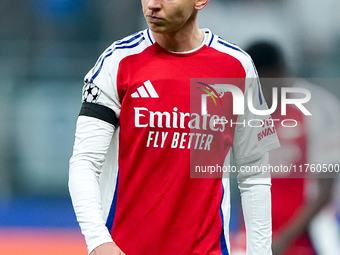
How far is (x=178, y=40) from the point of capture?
2.22 m

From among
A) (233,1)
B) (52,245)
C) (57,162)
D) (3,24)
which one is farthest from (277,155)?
(3,24)

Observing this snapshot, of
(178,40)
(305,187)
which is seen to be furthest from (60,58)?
(178,40)

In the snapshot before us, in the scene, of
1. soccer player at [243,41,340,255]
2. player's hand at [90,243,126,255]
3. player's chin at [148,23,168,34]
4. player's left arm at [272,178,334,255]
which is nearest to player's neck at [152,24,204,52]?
player's chin at [148,23,168,34]

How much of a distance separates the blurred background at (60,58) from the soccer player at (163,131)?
3.17 m

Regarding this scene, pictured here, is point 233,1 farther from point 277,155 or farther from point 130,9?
point 277,155

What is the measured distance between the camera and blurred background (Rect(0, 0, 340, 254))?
5590 millimetres

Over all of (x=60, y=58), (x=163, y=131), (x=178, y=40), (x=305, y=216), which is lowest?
(x=305, y=216)

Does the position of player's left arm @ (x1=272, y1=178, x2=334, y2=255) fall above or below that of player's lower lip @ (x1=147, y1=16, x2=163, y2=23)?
below

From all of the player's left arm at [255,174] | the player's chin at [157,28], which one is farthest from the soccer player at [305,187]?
the player's chin at [157,28]

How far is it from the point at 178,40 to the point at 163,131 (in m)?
0.28

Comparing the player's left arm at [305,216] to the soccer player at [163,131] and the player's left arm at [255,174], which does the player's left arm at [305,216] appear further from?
the soccer player at [163,131]

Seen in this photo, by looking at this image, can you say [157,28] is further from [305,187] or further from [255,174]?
[305,187]

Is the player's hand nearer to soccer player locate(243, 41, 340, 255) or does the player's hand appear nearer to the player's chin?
the player's chin

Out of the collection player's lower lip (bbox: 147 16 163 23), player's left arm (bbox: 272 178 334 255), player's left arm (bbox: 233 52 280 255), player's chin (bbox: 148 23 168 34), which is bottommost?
player's left arm (bbox: 272 178 334 255)
